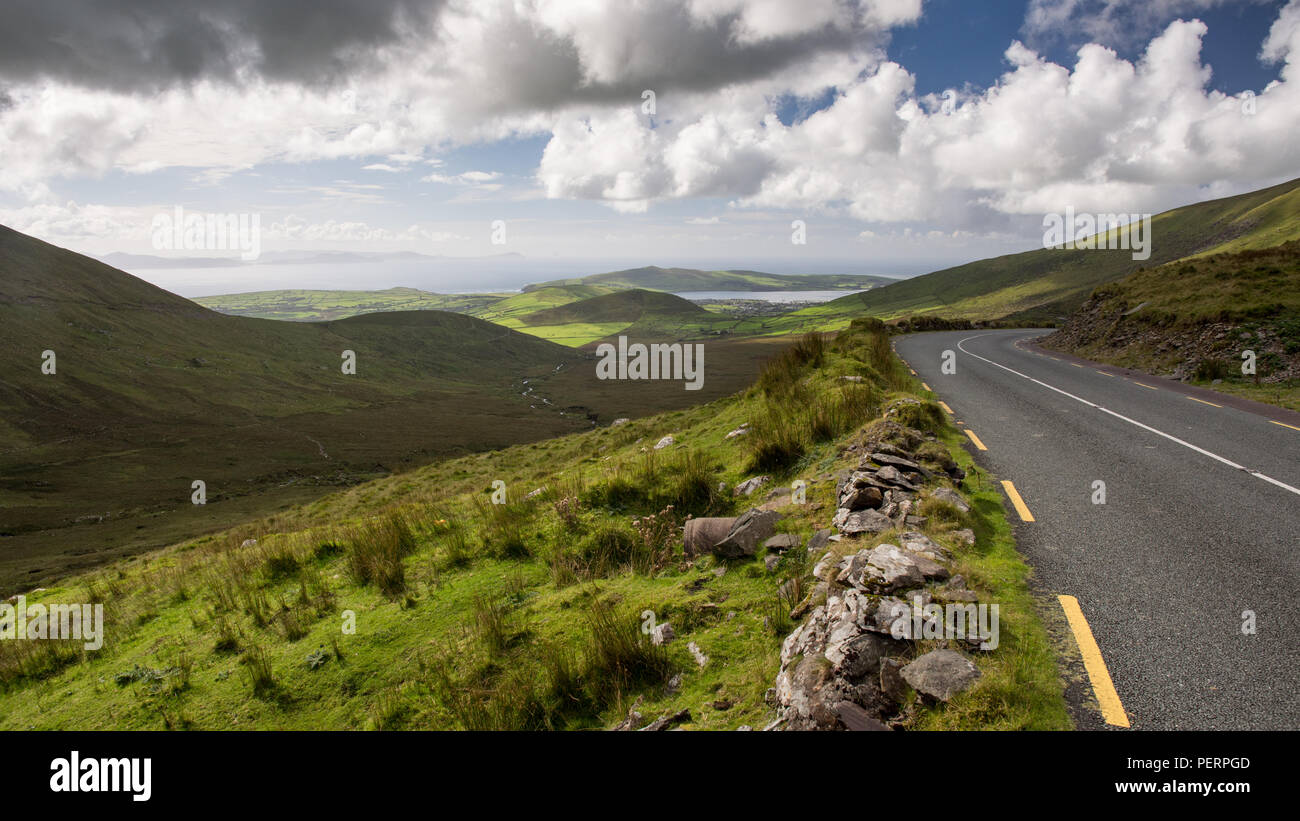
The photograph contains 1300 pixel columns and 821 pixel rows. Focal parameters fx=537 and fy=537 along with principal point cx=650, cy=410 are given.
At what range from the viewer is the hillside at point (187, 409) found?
33.7 metres

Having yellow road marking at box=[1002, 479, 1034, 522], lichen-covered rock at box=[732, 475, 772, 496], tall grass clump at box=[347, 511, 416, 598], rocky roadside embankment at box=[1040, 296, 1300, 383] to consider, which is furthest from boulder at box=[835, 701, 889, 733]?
rocky roadside embankment at box=[1040, 296, 1300, 383]

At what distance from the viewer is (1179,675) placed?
159 inches

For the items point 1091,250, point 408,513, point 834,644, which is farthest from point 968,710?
point 1091,250

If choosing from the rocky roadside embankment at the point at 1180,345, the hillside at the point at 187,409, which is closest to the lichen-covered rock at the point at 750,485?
the rocky roadside embankment at the point at 1180,345

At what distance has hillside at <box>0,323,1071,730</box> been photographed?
4668mm

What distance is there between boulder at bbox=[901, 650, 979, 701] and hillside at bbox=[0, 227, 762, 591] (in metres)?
30.3

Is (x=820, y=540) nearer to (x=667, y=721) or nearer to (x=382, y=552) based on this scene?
(x=667, y=721)

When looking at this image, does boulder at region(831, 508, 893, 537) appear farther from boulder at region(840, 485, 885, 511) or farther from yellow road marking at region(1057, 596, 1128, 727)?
yellow road marking at region(1057, 596, 1128, 727)

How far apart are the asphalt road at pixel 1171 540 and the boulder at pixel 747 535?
2952mm

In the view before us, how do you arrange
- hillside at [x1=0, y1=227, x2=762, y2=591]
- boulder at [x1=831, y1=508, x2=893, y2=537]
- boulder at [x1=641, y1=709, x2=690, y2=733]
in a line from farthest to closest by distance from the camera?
hillside at [x1=0, y1=227, x2=762, y2=591]
boulder at [x1=831, y1=508, x2=893, y2=537]
boulder at [x1=641, y1=709, x2=690, y2=733]

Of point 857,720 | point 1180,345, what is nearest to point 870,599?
point 857,720

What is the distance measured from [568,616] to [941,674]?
4.21 m

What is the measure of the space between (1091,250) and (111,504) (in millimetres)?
230687
